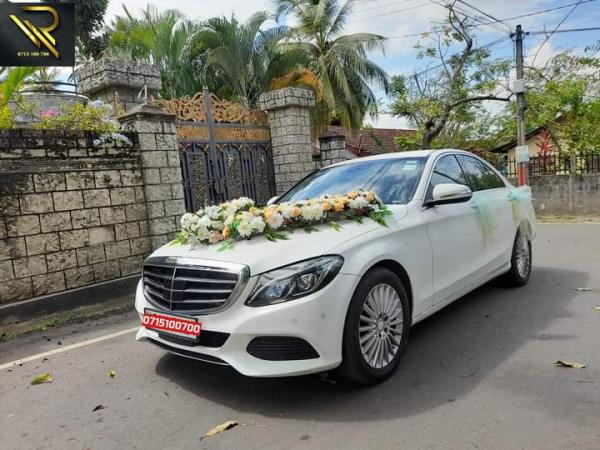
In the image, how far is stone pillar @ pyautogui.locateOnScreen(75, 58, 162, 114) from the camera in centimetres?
717

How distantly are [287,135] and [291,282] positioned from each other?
263 inches

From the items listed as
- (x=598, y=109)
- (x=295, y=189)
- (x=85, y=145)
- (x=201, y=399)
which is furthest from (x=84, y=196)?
(x=598, y=109)

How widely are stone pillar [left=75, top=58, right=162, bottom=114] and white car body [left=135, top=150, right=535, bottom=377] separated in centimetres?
476

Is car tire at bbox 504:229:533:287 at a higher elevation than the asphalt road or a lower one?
higher

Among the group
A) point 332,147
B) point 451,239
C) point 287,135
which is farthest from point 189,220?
point 332,147

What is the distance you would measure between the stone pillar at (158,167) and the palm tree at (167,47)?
8.63 metres

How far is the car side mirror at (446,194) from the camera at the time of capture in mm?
3682

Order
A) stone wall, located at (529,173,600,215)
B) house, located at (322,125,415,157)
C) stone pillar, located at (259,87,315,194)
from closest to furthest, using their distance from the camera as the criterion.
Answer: stone pillar, located at (259,87,315,194), stone wall, located at (529,173,600,215), house, located at (322,125,415,157)

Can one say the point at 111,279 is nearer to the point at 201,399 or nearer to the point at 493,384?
the point at 201,399

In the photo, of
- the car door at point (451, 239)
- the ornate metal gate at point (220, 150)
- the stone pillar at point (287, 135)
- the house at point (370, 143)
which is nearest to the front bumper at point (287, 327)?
the car door at point (451, 239)

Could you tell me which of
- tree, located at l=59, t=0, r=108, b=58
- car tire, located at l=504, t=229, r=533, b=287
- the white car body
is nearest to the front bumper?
the white car body

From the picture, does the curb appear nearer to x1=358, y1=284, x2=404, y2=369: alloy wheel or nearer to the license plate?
the license plate

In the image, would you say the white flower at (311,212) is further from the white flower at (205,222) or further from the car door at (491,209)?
the car door at (491,209)

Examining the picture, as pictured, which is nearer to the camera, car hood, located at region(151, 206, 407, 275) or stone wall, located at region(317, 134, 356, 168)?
car hood, located at region(151, 206, 407, 275)
